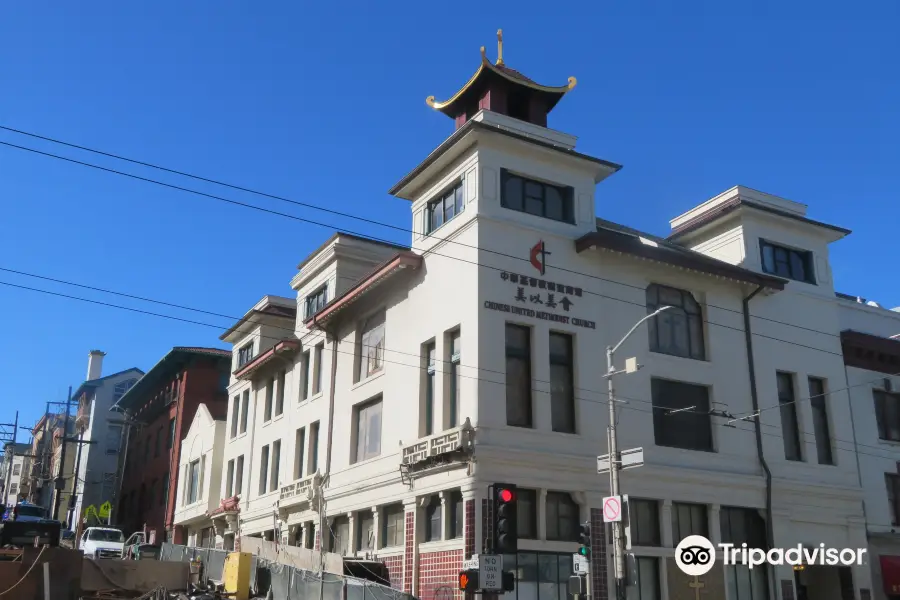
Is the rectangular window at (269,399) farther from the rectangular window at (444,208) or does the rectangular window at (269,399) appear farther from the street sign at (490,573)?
the street sign at (490,573)

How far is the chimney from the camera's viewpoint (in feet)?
312

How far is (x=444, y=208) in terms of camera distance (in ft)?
103

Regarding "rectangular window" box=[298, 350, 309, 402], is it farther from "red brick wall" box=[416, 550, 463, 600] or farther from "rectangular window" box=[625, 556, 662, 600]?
"rectangular window" box=[625, 556, 662, 600]

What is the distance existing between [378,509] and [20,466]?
125284mm

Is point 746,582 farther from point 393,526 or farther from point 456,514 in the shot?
point 393,526

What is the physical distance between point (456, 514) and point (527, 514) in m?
2.17

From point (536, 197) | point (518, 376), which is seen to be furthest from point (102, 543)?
point (536, 197)

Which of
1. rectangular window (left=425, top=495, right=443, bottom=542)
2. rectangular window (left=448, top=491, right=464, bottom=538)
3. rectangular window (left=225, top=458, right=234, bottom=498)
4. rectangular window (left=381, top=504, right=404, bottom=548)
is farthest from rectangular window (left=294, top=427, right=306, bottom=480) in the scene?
rectangular window (left=448, top=491, right=464, bottom=538)

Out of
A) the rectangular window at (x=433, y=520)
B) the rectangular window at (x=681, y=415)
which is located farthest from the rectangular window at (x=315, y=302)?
the rectangular window at (x=681, y=415)

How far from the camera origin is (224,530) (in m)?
47.0

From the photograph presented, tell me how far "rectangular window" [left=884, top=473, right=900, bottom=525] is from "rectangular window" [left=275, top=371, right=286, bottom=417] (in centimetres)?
2675

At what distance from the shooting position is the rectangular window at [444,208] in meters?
30.5

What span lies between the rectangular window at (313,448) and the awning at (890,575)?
22413 millimetres

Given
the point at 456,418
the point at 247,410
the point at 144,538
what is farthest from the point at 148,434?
the point at 456,418
